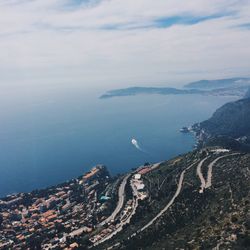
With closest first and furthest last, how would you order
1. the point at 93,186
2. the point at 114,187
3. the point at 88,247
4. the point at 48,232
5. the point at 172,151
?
the point at 88,247 → the point at 48,232 → the point at 114,187 → the point at 93,186 → the point at 172,151

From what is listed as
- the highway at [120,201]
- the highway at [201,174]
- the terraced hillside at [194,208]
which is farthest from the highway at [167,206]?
the highway at [120,201]

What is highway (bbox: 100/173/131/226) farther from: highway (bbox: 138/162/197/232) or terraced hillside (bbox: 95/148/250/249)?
highway (bbox: 138/162/197/232)

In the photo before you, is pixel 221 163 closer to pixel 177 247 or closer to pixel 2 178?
pixel 177 247

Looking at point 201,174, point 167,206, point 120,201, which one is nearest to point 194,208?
point 167,206

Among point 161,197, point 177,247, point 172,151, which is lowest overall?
point 172,151

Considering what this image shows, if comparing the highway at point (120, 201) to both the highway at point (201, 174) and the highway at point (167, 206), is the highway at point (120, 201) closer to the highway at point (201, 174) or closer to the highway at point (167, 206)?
the highway at point (167, 206)

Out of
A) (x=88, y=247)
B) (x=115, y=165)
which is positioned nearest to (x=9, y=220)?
(x=88, y=247)

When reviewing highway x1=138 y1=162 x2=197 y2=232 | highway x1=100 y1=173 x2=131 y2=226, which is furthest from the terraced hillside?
highway x1=100 y1=173 x2=131 y2=226

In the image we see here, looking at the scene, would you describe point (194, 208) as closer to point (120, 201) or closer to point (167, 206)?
point (167, 206)

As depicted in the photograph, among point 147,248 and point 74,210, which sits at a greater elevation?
point 147,248
